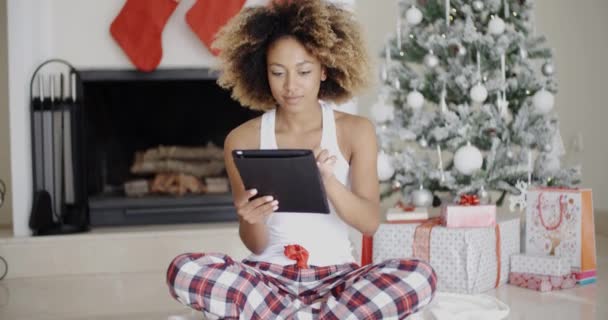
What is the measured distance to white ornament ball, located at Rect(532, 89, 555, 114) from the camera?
2514 mm

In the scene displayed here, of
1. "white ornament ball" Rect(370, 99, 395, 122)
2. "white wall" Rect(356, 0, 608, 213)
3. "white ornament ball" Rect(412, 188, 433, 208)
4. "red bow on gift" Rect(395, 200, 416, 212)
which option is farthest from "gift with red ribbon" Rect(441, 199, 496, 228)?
"white wall" Rect(356, 0, 608, 213)

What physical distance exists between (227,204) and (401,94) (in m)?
0.85

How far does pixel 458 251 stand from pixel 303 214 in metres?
0.81

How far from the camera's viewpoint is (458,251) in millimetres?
2215

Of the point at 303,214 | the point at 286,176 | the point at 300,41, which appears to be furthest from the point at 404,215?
the point at 286,176

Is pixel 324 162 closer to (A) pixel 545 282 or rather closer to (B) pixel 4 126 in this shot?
(A) pixel 545 282

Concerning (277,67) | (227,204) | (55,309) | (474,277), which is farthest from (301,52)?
(227,204)

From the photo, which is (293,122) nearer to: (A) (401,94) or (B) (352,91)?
(B) (352,91)

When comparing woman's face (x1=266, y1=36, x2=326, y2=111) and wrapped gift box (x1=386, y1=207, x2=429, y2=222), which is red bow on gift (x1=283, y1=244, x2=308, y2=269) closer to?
woman's face (x1=266, y1=36, x2=326, y2=111)

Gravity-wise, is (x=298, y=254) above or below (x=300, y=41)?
below

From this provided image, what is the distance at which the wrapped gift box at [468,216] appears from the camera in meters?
2.27

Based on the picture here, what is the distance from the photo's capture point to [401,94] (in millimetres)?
2715

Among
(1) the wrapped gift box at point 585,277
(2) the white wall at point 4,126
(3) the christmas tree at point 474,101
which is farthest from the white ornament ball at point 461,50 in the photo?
(2) the white wall at point 4,126

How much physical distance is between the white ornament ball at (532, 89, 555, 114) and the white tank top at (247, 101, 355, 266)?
118 cm
